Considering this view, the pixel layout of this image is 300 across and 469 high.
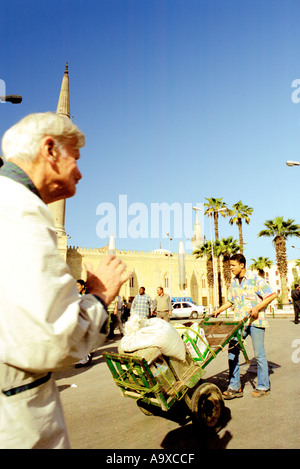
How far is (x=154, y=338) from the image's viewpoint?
328cm

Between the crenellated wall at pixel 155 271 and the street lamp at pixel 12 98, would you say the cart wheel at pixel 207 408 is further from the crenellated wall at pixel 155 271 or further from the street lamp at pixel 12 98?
the crenellated wall at pixel 155 271

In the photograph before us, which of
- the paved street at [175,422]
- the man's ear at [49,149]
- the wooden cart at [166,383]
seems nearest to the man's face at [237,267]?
the wooden cart at [166,383]

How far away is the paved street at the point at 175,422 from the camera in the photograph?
3160 millimetres

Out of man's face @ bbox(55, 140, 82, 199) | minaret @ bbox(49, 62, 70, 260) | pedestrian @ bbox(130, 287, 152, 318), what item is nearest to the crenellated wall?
minaret @ bbox(49, 62, 70, 260)

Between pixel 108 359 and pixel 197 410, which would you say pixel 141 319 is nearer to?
pixel 108 359

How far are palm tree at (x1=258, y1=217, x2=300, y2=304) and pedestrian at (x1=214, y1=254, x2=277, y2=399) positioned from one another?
92.8ft

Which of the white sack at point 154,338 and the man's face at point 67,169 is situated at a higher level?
the man's face at point 67,169

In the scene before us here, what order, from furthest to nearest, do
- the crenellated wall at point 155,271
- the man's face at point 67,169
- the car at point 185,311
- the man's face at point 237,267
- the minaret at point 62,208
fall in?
1. the crenellated wall at point 155,271
2. the minaret at point 62,208
3. the car at point 185,311
4. the man's face at point 237,267
5. the man's face at point 67,169

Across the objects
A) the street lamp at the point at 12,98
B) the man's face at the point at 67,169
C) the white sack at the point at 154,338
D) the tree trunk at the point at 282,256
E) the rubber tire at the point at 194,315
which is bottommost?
the rubber tire at the point at 194,315

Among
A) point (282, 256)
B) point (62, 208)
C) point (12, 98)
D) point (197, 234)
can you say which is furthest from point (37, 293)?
point (197, 234)

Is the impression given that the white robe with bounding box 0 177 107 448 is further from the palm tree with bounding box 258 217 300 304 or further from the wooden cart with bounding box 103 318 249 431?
the palm tree with bounding box 258 217 300 304

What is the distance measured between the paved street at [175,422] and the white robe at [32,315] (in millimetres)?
2597
